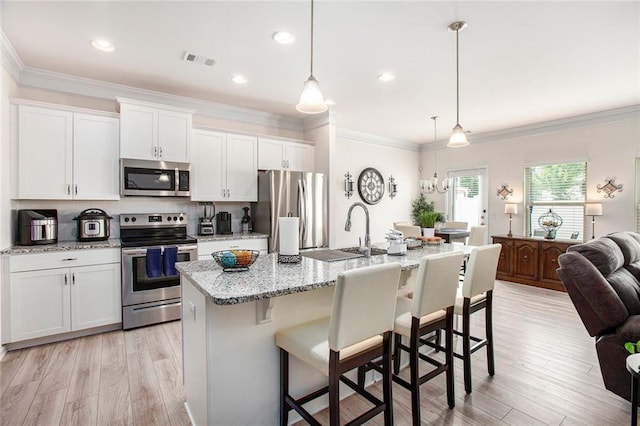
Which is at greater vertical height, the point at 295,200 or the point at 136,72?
the point at 136,72

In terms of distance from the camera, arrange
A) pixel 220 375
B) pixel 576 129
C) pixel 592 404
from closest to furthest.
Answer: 1. pixel 220 375
2. pixel 592 404
3. pixel 576 129

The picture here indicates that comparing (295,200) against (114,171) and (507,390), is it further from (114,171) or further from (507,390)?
(507,390)

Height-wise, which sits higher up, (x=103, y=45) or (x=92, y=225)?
(x=103, y=45)

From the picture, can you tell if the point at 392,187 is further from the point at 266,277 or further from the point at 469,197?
the point at 266,277

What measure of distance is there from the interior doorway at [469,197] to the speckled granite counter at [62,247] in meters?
6.07

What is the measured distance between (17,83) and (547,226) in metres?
7.23

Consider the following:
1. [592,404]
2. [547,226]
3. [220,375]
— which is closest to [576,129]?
[547,226]

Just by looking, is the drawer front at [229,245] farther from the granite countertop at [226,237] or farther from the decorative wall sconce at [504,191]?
the decorative wall sconce at [504,191]

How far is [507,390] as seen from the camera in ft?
7.59

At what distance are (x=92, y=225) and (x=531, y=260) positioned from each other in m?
6.18

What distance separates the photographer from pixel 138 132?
361cm

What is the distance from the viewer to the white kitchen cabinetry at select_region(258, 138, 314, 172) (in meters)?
4.59

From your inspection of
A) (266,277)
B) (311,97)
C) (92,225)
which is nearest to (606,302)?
(266,277)

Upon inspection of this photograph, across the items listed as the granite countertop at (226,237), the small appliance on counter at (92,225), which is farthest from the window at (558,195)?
the small appliance on counter at (92,225)
